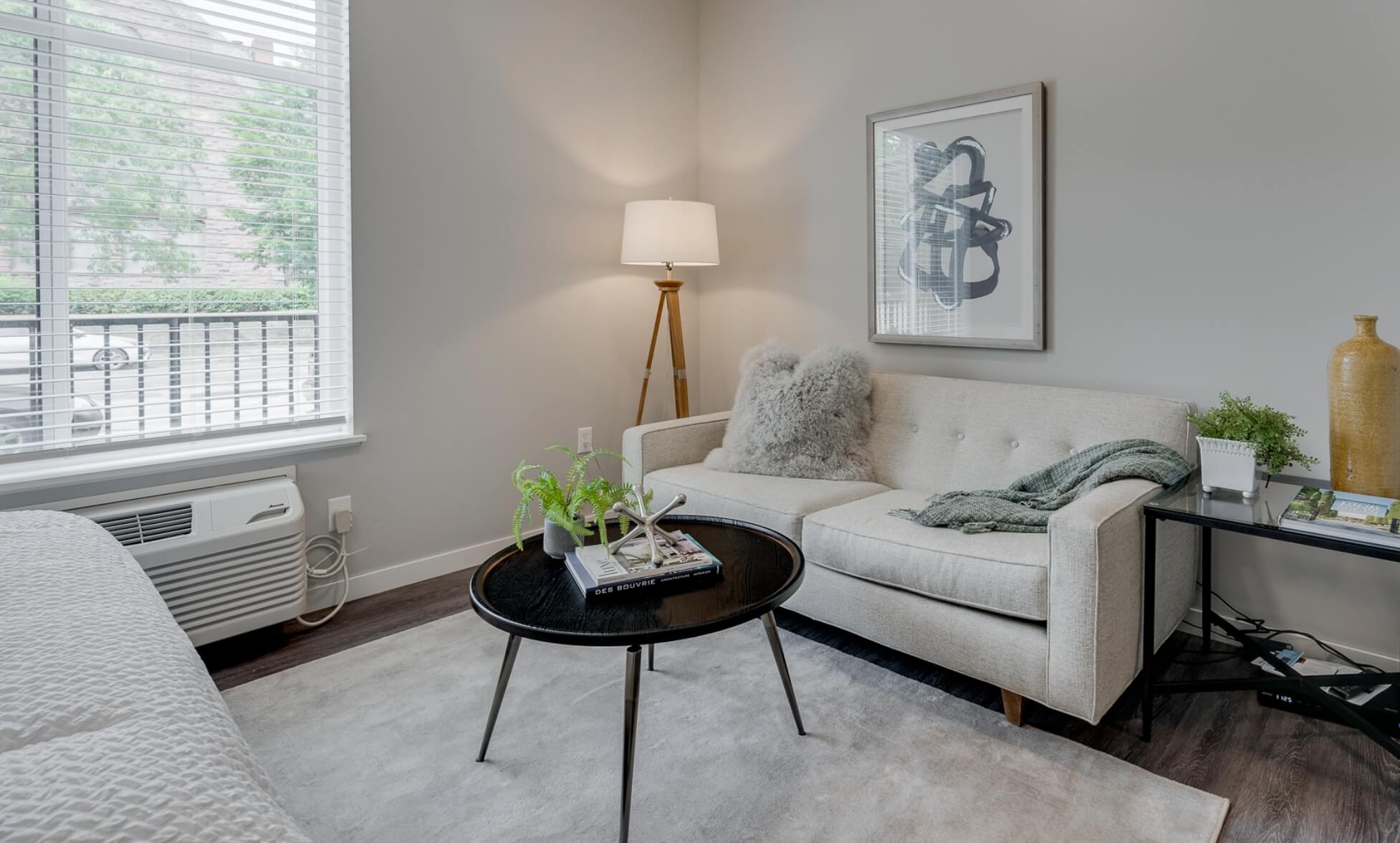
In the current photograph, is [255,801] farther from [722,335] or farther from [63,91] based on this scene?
[722,335]

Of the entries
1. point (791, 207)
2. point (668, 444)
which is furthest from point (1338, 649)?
point (791, 207)

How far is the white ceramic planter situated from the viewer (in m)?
1.90

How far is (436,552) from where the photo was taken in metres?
3.13

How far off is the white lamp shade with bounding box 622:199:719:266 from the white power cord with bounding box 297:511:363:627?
1529 millimetres

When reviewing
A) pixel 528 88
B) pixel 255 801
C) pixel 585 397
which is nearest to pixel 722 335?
pixel 585 397

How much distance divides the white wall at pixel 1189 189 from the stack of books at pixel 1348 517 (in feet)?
1.87

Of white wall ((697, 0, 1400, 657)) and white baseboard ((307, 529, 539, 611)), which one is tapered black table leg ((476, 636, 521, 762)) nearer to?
white baseboard ((307, 529, 539, 611))

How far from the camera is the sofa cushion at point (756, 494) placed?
2.48 m

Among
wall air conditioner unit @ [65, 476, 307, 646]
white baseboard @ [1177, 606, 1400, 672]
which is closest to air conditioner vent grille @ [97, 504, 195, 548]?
wall air conditioner unit @ [65, 476, 307, 646]

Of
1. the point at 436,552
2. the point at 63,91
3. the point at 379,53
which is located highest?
the point at 379,53

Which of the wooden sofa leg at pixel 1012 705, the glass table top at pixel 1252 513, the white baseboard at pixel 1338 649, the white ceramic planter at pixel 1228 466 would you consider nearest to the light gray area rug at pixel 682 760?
the wooden sofa leg at pixel 1012 705

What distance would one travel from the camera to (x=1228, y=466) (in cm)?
193

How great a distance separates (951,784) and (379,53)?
2.89 m

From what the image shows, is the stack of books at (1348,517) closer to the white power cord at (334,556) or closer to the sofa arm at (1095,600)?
the sofa arm at (1095,600)
